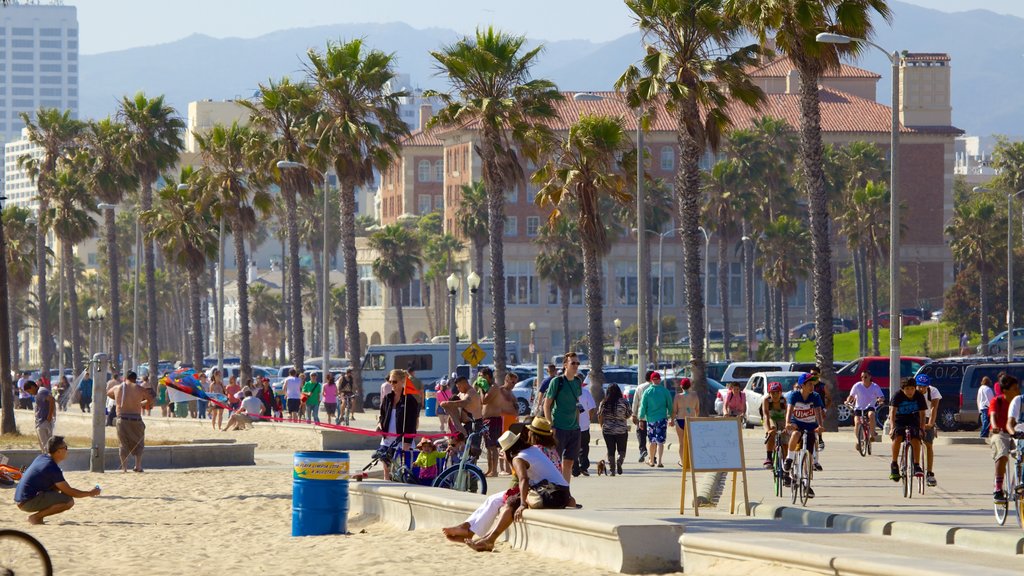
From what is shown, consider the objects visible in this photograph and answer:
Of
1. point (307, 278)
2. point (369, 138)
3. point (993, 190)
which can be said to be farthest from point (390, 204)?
point (369, 138)

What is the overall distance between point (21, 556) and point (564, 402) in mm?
9584

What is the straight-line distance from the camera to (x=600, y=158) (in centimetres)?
4528

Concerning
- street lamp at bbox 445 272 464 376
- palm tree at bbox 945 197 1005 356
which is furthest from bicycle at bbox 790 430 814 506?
palm tree at bbox 945 197 1005 356

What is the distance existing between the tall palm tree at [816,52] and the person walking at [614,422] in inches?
510

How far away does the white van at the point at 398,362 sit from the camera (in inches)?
2285

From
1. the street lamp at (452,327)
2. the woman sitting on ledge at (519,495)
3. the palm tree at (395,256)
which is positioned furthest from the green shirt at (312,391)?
the palm tree at (395,256)

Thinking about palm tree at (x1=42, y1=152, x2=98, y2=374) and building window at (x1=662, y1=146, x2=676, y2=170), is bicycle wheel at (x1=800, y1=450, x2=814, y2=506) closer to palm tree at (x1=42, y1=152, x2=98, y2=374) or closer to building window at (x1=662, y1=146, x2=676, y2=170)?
palm tree at (x1=42, y1=152, x2=98, y2=374)

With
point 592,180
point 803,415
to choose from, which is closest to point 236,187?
point 592,180

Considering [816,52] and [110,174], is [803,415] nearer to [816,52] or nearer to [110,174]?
[816,52]

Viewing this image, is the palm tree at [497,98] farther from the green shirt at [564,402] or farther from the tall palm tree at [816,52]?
the green shirt at [564,402]

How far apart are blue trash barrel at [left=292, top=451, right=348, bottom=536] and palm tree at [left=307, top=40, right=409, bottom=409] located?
34719mm

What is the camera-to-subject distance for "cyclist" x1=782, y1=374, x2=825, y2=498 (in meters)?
20.3

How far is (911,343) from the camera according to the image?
291ft

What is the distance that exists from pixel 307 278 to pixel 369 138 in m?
89.3
